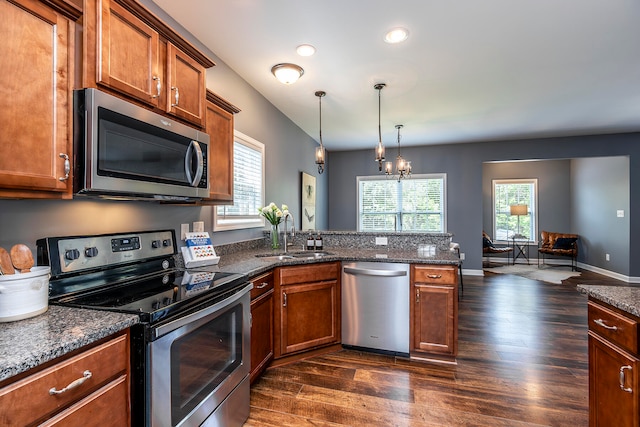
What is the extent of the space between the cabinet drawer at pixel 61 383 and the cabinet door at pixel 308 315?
4.86ft

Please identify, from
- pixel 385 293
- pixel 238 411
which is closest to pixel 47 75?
pixel 238 411

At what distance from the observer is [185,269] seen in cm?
211

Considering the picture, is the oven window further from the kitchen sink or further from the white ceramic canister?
the kitchen sink

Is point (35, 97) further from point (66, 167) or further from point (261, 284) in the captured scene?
point (261, 284)

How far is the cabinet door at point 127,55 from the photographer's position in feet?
4.42

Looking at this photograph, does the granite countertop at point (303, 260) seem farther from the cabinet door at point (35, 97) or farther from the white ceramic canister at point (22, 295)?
the cabinet door at point (35, 97)

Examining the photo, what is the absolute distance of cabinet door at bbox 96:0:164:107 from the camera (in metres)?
1.35

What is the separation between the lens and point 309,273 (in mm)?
2619

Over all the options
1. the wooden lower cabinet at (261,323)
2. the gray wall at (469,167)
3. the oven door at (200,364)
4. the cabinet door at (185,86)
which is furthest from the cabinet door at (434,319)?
the gray wall at (469,167)

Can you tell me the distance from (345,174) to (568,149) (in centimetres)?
412

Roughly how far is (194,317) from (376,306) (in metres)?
1.74

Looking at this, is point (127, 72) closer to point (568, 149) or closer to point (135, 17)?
point (135, 17)

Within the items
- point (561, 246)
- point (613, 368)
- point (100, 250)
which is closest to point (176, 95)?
point (100, 250)

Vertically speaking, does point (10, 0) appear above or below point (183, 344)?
above
